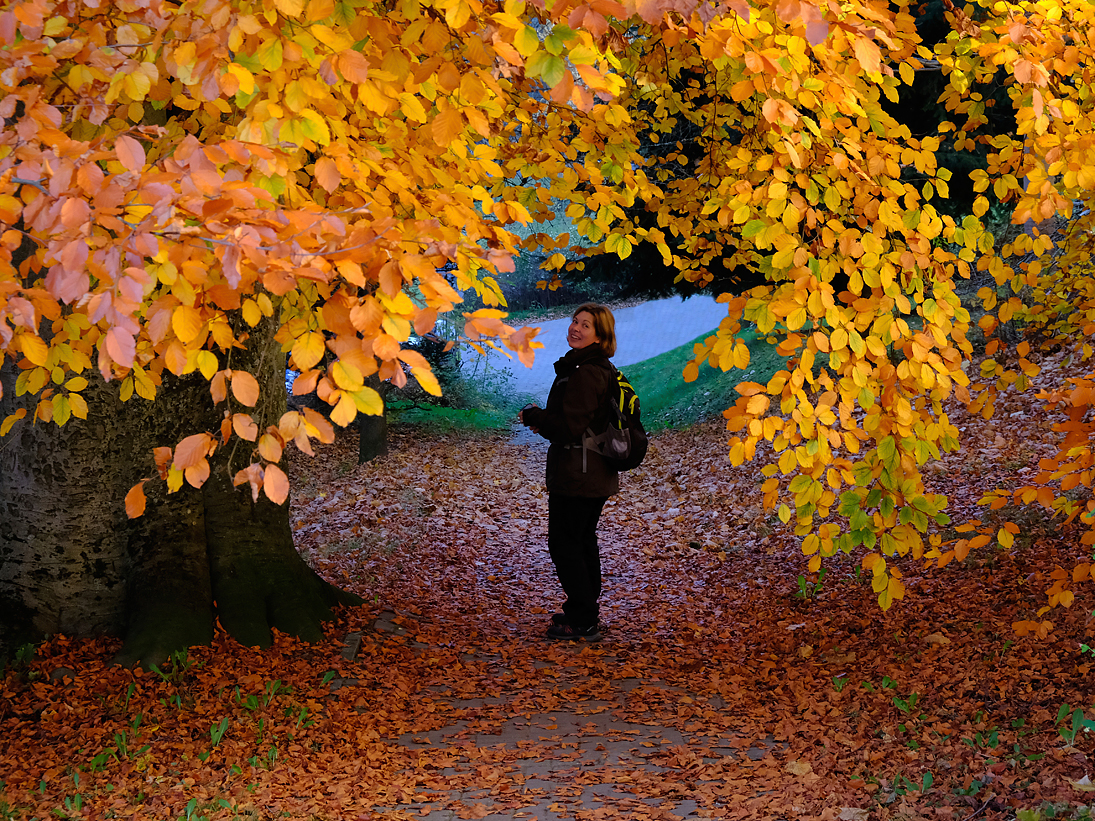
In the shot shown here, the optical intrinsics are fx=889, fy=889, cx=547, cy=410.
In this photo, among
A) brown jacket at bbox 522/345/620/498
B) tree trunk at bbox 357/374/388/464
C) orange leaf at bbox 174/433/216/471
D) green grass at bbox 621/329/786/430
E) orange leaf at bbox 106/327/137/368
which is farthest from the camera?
green grass at bbox 621/329/786/430

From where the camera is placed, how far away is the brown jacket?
4.96 meters

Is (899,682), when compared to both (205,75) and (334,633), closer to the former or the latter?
(334,633)

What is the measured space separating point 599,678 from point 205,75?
11.7ft

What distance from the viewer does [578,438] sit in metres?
5.01

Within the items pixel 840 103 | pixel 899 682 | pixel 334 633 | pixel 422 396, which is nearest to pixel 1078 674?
pixel 899 682

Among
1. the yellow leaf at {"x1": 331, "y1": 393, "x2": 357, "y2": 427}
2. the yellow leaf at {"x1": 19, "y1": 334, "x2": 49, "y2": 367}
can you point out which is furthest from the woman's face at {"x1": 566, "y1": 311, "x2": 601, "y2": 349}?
the yellow leaf at {"x1": 331, "y1": 393, "x2": 357, "y2": 427}

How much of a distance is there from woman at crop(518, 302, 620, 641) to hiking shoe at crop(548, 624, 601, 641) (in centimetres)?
22

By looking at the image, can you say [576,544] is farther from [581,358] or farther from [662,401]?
[662,401]

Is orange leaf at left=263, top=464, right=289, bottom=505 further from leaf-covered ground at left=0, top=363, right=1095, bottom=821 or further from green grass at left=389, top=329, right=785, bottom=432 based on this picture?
green grass at left=389, top=329, right=785, bottom=432

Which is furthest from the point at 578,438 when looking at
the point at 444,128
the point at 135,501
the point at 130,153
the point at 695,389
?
the point at 695,389

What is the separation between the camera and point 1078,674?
375 cm

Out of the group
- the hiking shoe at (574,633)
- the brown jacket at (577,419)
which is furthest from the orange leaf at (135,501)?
the hiking shoe at (574,633)

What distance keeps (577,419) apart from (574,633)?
1349mm

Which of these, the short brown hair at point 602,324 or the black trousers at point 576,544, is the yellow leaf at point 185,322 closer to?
the short brown hair at point 602,324
